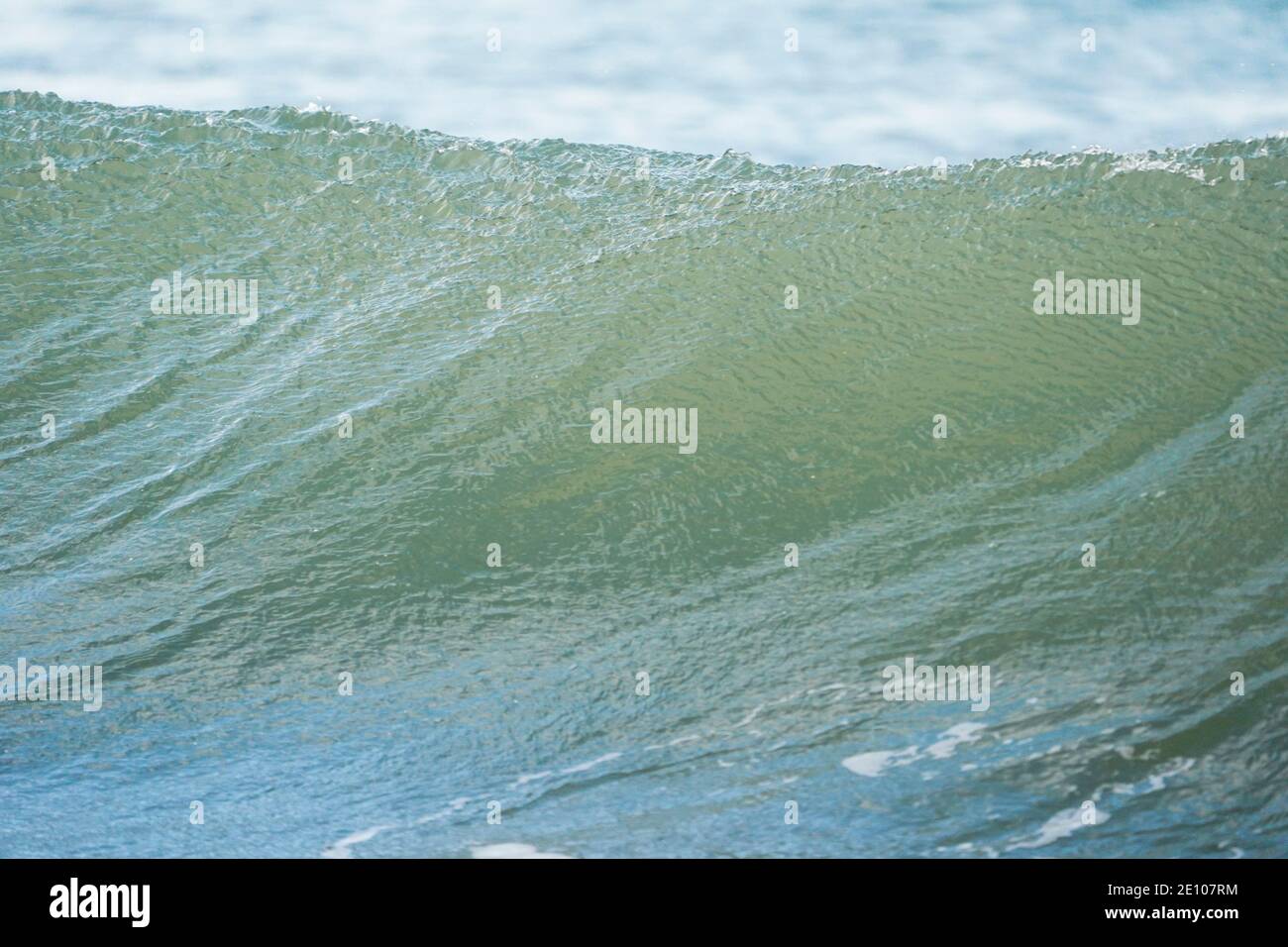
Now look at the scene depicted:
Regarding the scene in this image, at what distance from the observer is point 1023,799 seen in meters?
3.65

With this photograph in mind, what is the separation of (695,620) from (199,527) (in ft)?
7.07

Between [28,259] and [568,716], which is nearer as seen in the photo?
[568,716]

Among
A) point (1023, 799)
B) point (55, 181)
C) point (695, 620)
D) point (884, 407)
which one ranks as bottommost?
point (1023, 799)

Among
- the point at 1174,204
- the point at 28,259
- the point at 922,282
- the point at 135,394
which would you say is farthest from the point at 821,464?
the point at 28,259

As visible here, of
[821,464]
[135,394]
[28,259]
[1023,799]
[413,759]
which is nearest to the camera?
[1023,799]

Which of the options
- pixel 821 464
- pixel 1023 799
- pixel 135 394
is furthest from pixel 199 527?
pixel 1023 799

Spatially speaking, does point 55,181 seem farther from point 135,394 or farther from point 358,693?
point 358,693

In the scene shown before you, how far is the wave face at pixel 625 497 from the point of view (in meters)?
3.88

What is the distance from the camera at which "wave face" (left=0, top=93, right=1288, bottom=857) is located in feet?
12.7

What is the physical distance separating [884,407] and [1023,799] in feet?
8.05

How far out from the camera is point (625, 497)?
216 inches

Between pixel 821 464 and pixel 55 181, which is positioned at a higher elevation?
pixel 55 181

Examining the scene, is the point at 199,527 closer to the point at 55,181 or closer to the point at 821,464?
the point at 821,464

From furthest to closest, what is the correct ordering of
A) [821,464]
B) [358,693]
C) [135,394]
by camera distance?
[135,394] < [821,464] < [358,693]
